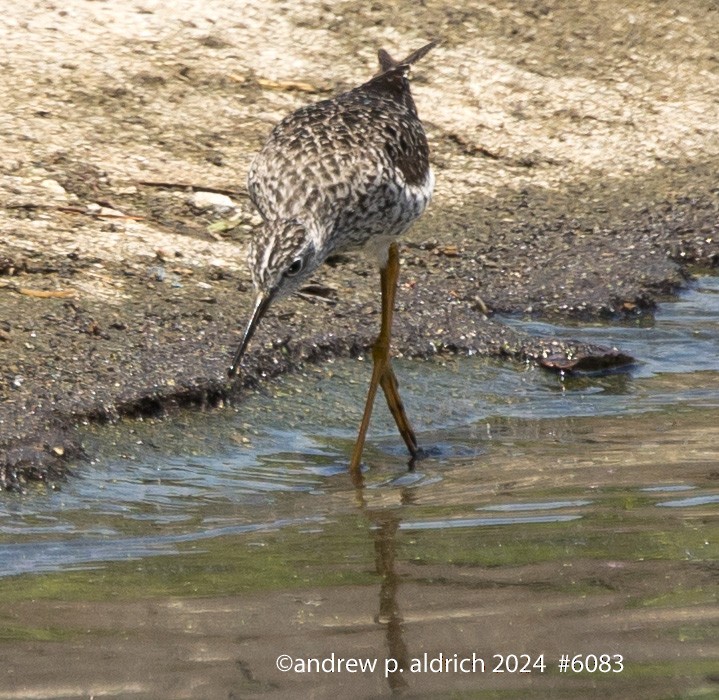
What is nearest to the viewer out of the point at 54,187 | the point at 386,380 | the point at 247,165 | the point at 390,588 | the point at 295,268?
the point at 390,588

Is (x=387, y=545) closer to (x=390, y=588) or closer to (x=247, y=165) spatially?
(x=390, y=588)

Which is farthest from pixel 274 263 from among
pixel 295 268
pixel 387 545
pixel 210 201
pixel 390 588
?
pixel 210 201

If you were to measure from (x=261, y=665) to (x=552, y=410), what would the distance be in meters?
3.02

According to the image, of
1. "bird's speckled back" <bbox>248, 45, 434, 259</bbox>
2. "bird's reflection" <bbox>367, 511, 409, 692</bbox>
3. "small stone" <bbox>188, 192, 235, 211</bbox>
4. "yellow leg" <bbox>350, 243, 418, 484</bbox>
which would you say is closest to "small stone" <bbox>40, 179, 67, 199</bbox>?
"small stone" <bbox>188, 192, 235, 211</bbox>

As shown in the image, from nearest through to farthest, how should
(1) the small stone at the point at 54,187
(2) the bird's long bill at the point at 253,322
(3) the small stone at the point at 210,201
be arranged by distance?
1. (2) the bird's long bill at the point at 253,322
2. (1) the small stone at the point at 54,187
3. (3) the small stone at the point at 210,201

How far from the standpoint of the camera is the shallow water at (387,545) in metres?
3.61

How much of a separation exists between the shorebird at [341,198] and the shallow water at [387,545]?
34cm

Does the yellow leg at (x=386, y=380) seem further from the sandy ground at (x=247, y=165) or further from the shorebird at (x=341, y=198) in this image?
the sandy ground at (x=247, y=165)

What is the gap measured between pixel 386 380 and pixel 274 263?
37.4 inches

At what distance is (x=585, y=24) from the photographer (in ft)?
32.8

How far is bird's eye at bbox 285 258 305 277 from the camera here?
217 inches

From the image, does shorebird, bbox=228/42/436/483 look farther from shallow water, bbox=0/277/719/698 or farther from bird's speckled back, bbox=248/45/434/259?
shallow water, bbox=0/277/719/698

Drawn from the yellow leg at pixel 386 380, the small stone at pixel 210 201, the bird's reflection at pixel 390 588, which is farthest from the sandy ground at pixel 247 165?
the bird's reflection at pixel 390 588

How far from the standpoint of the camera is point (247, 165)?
8.30m
